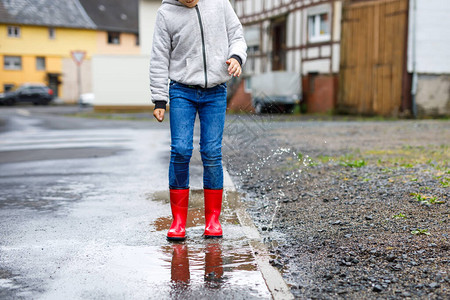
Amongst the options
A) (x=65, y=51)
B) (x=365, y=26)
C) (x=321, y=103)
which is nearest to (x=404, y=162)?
(x=365, y=26)

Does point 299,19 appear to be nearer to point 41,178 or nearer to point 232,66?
point 41,178

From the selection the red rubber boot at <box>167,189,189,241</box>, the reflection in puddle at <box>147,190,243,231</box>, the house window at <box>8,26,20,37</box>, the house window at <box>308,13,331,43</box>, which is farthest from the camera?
the house window at <box>8,26,20,37</box>

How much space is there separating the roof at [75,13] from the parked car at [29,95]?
818 cm

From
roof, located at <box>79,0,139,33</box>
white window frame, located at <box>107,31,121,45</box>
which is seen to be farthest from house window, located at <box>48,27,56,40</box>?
white window frame, located at <box>107,31,121,45</box>

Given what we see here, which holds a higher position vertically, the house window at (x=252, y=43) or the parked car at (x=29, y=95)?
the house window at (x=252, y=43)

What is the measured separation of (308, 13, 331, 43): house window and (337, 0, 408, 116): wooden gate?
1.62m

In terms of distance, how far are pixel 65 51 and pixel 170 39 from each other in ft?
167

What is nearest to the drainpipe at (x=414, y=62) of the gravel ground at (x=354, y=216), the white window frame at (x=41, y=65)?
the gravel ground at (x=354, y=216)

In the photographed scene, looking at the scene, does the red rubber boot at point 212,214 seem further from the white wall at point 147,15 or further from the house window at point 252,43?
the white wall at point 147,15

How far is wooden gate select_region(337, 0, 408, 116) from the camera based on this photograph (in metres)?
19.3

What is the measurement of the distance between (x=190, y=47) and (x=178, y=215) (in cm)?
121

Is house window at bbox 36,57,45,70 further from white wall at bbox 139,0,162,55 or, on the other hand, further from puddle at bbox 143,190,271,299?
puddle at bbox 143,190,271,299

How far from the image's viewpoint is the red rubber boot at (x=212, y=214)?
4016mm

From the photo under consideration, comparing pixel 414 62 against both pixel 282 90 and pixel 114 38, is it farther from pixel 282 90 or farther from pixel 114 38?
pixel 114 38
